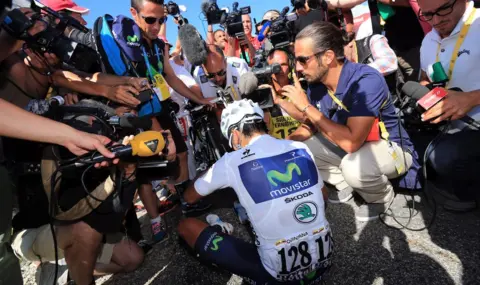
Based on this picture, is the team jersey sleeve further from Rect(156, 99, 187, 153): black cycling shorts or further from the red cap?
the red cap

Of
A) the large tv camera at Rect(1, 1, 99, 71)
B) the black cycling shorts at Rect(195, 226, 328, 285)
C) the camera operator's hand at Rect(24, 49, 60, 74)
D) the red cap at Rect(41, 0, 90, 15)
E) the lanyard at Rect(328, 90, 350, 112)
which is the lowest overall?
the black cycling shorts at Rect(195, 226, 328, 285)

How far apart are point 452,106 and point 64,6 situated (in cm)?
419

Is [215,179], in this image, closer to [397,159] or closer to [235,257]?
[235,257]

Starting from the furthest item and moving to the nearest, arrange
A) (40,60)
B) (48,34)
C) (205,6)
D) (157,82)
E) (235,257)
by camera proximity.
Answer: (205,6)
(157,82)
(40,60)
(235,257)
(48,34)

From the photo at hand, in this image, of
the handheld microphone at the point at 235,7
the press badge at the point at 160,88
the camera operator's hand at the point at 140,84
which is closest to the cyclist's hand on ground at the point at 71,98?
the camera operator's hand at the point at 140,84

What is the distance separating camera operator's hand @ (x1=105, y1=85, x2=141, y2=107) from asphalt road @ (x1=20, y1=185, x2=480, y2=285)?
1.58 m

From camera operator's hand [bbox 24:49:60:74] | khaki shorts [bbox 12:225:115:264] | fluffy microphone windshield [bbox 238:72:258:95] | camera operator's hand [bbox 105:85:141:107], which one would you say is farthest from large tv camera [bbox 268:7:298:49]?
khaki shorts [bbox 12:225:115:264]

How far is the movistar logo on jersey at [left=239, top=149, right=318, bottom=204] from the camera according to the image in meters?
2.17

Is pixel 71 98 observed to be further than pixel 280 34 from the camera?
No

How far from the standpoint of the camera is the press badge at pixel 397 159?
3127mm

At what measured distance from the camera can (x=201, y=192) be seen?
97.7 inches

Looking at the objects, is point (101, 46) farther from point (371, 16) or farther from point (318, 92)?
point (371, 16)

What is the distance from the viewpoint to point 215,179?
7.81ft

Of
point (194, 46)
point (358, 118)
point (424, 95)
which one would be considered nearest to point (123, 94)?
point (194, 46)
